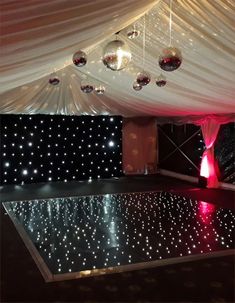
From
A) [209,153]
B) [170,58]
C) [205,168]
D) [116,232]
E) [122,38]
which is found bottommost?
[116,232]

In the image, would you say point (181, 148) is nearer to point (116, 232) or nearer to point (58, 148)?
point (58, 148)

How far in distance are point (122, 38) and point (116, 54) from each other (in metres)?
1.26

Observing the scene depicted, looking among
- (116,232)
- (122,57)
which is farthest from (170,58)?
(116,232)

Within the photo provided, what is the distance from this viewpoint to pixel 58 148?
8.88 m

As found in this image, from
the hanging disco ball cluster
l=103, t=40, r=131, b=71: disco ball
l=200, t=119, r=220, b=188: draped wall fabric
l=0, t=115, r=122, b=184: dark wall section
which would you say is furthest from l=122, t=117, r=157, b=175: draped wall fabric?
l=103, t=40, r=131, b=71: disco ball

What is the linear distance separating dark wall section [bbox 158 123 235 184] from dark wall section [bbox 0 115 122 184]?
133 cm

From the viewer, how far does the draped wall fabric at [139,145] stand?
31.9 feet

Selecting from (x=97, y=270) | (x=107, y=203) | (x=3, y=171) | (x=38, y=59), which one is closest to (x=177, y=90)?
(x=107, y=203)

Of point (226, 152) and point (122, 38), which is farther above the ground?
point (122, 38)

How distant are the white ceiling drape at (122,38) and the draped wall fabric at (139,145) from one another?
3657mm

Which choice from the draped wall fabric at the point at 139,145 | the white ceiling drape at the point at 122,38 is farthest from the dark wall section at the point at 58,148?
the white ceiling drape at the point at 122,38

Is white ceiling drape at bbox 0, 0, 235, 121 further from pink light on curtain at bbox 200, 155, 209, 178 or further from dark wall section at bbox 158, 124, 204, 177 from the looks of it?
dark wall section at bbox 158, 124, 204, 177

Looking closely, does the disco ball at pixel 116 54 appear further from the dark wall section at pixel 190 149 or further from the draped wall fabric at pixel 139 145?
the draped wall fabric at pixel 139 145

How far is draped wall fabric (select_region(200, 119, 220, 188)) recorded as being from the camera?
7319 millimetres
